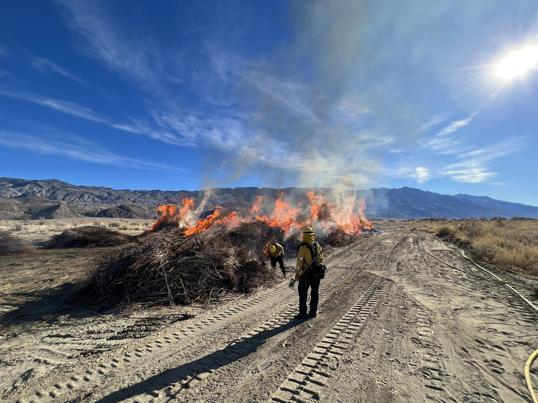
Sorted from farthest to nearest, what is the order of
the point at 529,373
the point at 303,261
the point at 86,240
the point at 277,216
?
the point at 277,216 < the point at 86,240 < the point at 303,261 < the point at 529,373

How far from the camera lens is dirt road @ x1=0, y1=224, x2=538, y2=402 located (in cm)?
365

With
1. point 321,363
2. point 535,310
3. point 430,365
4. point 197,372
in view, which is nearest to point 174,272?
→ point 197,372

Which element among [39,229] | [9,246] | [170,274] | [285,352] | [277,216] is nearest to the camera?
[285,352]

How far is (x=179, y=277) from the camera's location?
7.90 metres

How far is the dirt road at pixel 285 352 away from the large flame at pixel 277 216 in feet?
29.4

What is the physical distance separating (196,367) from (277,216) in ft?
54.5

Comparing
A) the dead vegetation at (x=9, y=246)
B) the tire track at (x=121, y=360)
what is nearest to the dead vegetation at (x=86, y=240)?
the dead vegetation at (x=9, y=246)

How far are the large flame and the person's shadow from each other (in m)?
9.76

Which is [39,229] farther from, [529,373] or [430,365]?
[529,373]

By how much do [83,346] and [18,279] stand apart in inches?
297

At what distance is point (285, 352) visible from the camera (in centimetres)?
465

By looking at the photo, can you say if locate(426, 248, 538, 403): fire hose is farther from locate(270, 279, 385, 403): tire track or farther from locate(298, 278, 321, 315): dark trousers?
locate(298, 278, 321, 315): dark trousers

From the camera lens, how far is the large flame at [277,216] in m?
17.4

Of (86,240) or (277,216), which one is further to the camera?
(277,216)
